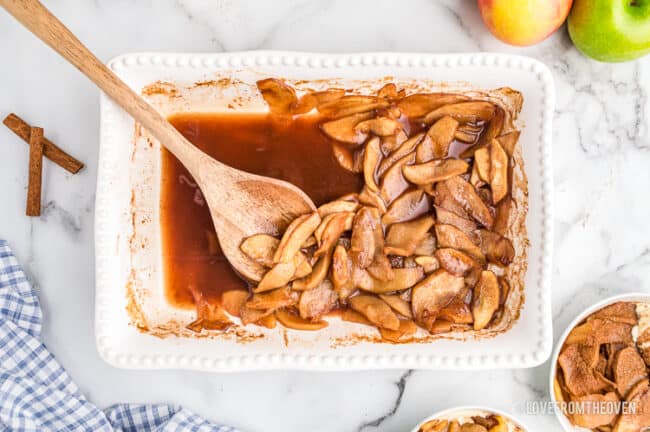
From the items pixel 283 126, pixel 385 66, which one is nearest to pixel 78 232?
pixel 283 126

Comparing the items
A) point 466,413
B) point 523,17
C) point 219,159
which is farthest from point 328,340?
point 523,17

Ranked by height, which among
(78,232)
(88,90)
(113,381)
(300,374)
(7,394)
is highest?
(88,90)

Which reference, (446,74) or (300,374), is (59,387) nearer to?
(300,374)

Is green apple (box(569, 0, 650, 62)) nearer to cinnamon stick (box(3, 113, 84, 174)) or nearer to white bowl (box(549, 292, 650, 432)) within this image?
white bowl (box(549, 292, 650, 432))

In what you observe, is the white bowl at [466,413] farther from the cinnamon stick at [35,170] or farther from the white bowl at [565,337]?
the cinnamon stick at [35,170]

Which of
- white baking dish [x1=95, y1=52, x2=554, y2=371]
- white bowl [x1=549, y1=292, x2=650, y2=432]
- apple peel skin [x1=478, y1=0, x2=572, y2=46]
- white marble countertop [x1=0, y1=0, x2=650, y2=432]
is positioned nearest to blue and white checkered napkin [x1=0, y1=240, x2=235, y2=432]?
white marble countertop [x1=0, y1=0, x2=650, y2=432]
